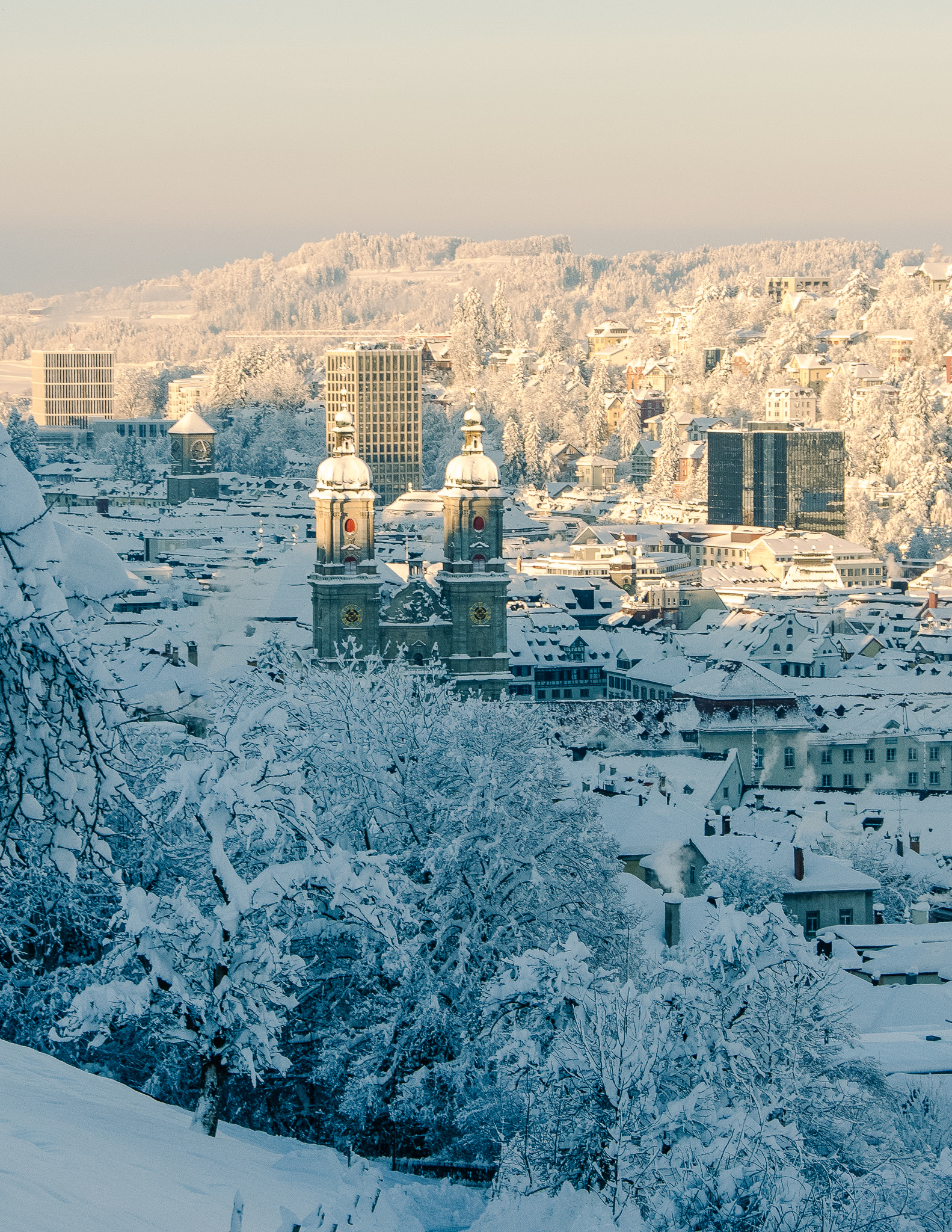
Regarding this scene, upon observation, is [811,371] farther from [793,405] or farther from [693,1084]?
[693,1084]

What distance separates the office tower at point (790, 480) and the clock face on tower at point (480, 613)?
9610 cm

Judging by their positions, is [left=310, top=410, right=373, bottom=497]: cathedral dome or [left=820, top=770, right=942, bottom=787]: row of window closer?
[left=310, top=410, right=373, bottom=497]: cathedral dome

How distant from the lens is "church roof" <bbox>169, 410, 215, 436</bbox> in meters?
164

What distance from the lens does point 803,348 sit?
193 m

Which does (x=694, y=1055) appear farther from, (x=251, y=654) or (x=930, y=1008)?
(x=251, y=654)

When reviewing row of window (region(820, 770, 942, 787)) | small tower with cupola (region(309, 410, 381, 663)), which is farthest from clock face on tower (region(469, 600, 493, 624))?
row of window (region(820, 770, 942, 787))

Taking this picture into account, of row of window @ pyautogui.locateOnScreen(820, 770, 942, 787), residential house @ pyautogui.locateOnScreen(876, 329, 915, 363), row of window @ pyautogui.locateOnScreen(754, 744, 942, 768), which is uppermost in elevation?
residential house @ pyautogui.locateOnScreen(876, 329, 915, 363)

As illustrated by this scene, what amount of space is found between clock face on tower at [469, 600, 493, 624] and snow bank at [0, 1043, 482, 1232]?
4021 cm

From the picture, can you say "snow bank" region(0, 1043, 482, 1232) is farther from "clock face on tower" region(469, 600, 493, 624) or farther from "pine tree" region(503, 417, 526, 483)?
"pine tree" region(503, 417, 526, 483)

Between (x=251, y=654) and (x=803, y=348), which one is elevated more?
(x=803, y=348)

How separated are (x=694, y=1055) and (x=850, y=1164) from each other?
2131mm

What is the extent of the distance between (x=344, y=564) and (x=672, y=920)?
2002 cm

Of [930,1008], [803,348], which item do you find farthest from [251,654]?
[803,348]

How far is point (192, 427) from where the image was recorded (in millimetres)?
164500
